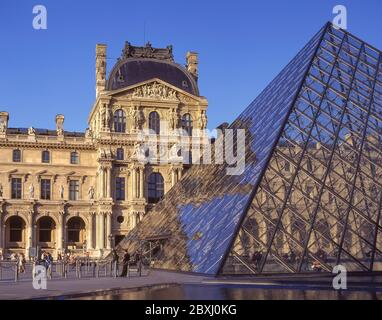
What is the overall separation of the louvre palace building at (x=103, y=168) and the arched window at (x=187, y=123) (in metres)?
0.09

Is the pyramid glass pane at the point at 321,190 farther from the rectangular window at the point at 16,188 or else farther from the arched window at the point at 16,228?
the arched window at the point at 16,228

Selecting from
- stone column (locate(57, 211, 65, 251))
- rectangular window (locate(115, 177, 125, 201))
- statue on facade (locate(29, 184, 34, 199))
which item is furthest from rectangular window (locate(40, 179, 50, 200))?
rectangular window (locate(115, 177, 125, 201))

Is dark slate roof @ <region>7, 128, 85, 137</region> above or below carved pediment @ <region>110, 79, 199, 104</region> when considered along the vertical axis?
below

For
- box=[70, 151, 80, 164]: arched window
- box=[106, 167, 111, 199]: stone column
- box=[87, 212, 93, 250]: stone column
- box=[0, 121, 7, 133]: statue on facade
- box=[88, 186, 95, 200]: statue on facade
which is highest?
box=[0, 121, 7, 133]: statue on facade

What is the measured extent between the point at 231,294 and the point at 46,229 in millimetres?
46397

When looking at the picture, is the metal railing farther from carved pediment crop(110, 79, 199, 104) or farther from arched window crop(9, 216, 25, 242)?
carved pediment crop(110, 79, 199, 104)

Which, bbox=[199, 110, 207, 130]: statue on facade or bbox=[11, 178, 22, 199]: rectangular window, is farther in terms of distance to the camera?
bbox=[199, 110, 207, 130]: statue on facade

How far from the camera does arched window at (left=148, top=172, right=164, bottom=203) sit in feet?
184

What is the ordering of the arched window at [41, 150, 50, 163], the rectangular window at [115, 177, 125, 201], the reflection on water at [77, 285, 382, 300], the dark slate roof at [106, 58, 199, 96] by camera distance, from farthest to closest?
the dark slate roof at [106, 58, 199, 96]
the arched window at [41, 150, 50, 163]
the rectangular window at [115, 177, 125, 201]
the reflection on water at [77, 285, 382, 300]

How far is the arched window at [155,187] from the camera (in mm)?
56031

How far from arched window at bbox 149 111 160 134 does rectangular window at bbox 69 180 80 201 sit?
8.36 metres

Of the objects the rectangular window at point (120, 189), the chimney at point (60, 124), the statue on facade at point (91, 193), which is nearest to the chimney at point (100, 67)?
the chimney at point (60, 124)

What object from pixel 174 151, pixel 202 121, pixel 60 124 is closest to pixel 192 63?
pixel 202 121

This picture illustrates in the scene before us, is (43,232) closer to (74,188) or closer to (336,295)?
(74,188)
